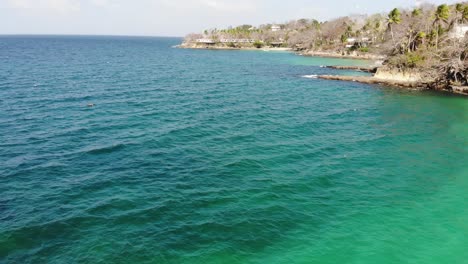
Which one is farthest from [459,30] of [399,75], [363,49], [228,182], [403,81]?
[228,182]

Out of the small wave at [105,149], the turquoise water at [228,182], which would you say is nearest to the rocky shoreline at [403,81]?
the turquoise water at [228,182]

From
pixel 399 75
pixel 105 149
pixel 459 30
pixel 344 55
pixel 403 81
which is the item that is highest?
pixel 459 30

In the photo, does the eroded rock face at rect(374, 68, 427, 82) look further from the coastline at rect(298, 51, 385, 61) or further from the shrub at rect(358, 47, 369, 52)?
the shrub at rect(358, 47, 369, 52)

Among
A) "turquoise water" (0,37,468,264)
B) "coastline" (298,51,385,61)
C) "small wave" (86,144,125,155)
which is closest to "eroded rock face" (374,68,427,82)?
"turquoise water" (0,37,468,264)

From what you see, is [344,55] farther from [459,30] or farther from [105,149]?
[105,149]

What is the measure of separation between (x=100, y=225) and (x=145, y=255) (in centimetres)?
465

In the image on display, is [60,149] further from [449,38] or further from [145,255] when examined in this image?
[449,38]

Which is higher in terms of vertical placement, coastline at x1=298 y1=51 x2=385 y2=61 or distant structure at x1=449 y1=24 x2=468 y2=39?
distant structure at x1=449 y1=24 x2=468 y2=39

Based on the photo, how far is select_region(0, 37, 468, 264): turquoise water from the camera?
842 inches

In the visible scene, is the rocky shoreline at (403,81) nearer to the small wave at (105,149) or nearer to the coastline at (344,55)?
the coastline at (344,55)

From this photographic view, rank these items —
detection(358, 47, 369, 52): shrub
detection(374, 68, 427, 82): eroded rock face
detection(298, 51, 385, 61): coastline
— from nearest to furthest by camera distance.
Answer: detection(374, 68, 427, 82): eroded rock face, detection(298, 51, 385, 61): coastline, detection(358, 47, 369, 52): shrub

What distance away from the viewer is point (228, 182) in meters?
29.9

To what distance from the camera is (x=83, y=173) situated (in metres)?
30.3

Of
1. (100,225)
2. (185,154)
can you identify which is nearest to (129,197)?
(100,225)
